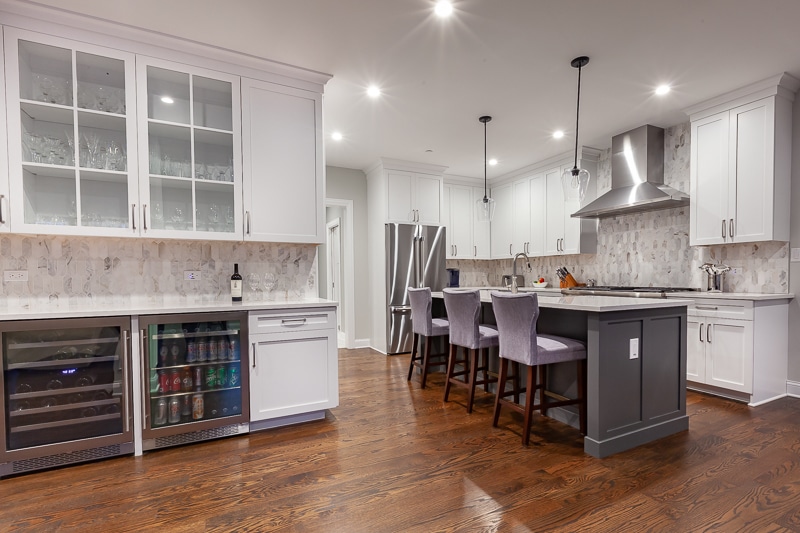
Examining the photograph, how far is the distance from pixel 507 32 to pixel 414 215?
121 inches

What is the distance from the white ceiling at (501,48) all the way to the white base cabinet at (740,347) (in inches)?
76.9

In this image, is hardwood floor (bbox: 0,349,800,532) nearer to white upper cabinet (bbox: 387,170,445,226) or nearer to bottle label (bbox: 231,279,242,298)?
bottle label (bbox: 231,279,242,298)

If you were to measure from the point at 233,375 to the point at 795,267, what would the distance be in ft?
15.6

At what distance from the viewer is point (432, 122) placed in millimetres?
4070

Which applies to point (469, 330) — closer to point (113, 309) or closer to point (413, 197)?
point (113, 309)

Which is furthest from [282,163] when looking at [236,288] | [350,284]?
[350,284]

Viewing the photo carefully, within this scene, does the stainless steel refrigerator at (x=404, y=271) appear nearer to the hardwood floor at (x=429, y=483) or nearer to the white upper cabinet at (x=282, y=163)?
the white upper cabinet at (x=282, y=163)

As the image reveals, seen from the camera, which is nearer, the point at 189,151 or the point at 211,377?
the point at 211,377

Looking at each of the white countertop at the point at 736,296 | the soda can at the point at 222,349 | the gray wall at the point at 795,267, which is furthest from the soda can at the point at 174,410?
the gray wall at the point at 795,267

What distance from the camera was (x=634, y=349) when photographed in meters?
2.42

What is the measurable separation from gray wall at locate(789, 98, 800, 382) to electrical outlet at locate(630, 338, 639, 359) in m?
2.15

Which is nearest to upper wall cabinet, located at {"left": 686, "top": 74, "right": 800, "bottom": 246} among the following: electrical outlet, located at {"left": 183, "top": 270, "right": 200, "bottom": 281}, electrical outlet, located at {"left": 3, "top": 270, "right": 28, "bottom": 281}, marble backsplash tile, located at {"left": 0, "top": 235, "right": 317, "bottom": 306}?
marble backsplash tile, located at {"left": 0, "top": 235, "right": 317, "bottom": 306}

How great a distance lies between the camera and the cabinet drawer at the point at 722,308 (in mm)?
3180

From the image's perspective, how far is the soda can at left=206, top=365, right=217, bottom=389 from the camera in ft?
8.58
